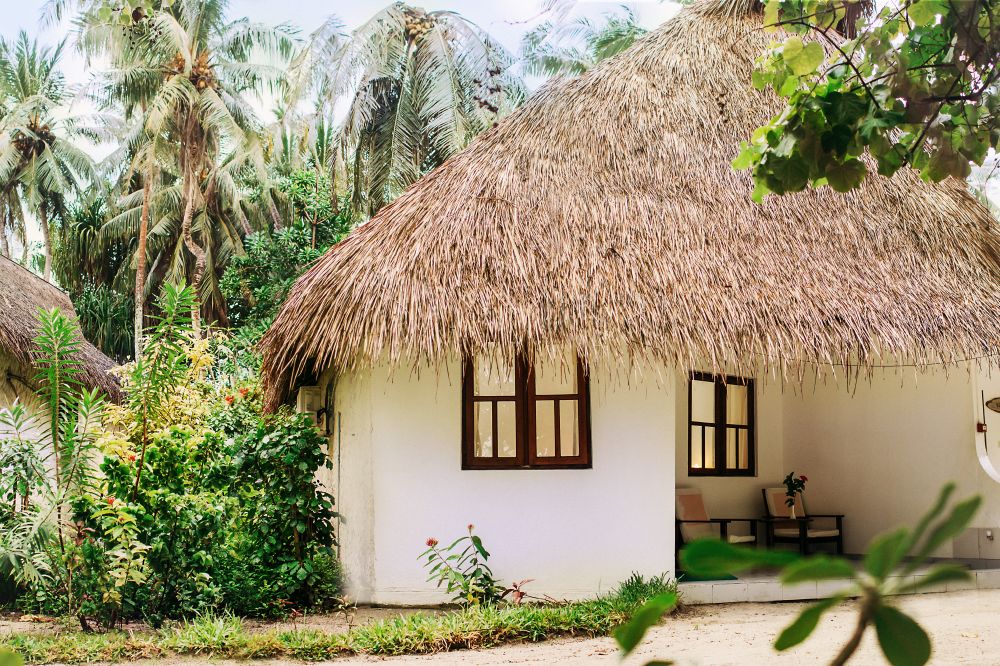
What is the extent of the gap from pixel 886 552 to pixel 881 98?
2.69 m

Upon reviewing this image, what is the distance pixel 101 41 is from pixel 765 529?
16775mm

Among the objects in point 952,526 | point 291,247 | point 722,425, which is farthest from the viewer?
point 291,247

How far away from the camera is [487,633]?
21.2 feet

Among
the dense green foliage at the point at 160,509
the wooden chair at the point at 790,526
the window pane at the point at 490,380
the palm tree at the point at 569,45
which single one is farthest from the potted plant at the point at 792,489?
the palm tree at the point at 569,45

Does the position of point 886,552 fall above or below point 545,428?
above

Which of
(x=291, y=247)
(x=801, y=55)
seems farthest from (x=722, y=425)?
(x=291, y=247)

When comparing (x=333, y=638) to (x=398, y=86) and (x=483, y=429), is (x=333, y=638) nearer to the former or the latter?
(x=483, y=429)

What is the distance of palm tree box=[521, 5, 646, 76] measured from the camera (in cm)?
2273

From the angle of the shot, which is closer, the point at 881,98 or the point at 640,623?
the point at 640,623

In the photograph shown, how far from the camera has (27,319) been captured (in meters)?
10.8

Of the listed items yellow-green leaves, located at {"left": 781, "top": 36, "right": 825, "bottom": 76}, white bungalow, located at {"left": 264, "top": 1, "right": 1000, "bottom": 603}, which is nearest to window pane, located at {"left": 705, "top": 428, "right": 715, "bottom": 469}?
white bungalow, located at {"left": 264, "top": 1, "right": 1000, "bottom": 603}

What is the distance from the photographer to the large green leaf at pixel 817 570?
453 mm

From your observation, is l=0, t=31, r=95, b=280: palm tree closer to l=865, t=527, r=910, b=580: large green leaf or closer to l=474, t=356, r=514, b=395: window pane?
l=474, t=356, r=514, b=395: window pane

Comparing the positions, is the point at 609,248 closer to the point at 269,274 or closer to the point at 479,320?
the point at 479,320
